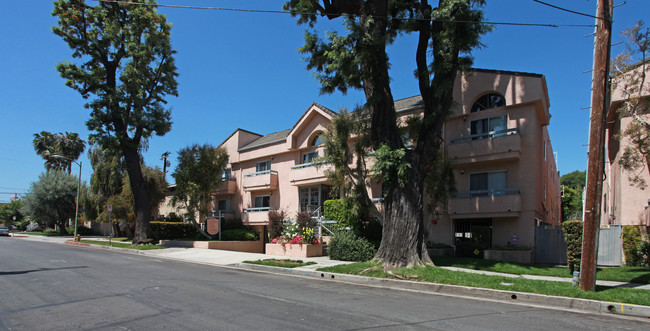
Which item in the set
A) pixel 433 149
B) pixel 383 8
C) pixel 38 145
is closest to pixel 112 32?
pixel 383 8

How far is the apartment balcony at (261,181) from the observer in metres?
28.1

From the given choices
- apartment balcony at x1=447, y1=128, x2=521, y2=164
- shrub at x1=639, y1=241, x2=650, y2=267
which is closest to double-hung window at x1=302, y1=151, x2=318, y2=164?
apartment balcony at x1=447, y1=128, x2=521, y2=164

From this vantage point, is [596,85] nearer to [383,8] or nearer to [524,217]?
[383,8]

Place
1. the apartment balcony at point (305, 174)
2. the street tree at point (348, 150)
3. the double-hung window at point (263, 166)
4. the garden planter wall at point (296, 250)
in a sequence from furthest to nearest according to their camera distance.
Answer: the double-hung window at point (263, 166) → the apartment balcony at point (305, 174) → the garden planter wall at point (296, 250) → the street tree at point (348, 150)

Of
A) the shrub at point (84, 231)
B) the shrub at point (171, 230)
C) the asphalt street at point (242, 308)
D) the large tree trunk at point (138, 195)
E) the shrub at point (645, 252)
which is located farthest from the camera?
the shrub at point (84, 231)

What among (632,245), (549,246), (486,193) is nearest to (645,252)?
(632,245)

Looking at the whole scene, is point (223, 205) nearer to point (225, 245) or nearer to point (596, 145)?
point (225, 245)

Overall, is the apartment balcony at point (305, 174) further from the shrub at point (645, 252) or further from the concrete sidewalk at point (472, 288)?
the shrub at point (645, 252)

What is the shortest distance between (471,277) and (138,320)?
9.06 meters

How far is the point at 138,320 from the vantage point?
6332mm

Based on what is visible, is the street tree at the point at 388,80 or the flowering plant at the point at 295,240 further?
the flowering plant at the point at 295,240

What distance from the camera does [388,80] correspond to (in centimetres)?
1535

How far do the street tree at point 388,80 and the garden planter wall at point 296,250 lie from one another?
5542mm

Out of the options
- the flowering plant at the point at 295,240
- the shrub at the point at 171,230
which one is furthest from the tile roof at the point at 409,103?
the shrub at the point at 171,230
